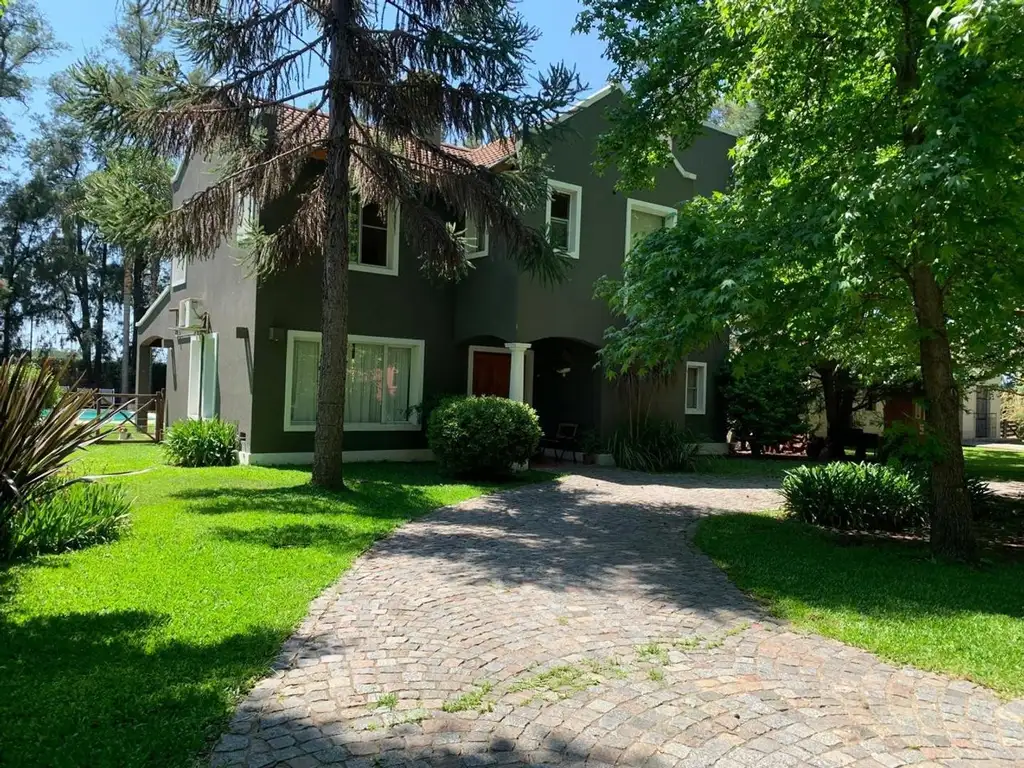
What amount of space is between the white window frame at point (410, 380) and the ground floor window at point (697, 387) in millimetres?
7894

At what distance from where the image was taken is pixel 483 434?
12.2m

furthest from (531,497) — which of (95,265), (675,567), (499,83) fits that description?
(95,265)

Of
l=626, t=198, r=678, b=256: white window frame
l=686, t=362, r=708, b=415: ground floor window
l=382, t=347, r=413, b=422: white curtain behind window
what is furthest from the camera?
l=686, t=362, r=708, b=415: ground floor window

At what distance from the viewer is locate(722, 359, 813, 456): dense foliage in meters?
19.7

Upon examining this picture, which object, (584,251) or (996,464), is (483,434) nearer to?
(584,251)

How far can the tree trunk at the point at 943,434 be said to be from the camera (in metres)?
8.06

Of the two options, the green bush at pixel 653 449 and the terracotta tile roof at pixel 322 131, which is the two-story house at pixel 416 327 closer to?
the terracotta tile roof at pixel 322 131

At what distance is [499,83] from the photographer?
11.1 m

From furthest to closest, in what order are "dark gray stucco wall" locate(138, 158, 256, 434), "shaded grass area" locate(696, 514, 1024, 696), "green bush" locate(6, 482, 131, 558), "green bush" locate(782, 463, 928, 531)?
"dark gray stucco wall" locate(138, 158, 256, 434), "green bush" locate(782, 463, 928, 531), "green bush" locate(6, 482, 131, 558), "shaded grass area" locate(696, 514, 1024, 696)

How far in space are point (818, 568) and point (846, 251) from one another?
3.31 metres

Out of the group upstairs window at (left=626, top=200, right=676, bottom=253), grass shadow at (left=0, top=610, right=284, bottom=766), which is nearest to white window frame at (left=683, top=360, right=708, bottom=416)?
upstairs window at (left=626, top=200, right=676, bottom=253)

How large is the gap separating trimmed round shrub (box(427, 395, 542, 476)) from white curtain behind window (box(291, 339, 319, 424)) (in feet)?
10.6

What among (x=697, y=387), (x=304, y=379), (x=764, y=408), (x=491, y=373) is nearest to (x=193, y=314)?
(x=304, y=379)

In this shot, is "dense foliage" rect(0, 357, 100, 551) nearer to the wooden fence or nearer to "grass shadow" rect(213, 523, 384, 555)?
"grass shadow" rect(213, 523, 384, 555)
